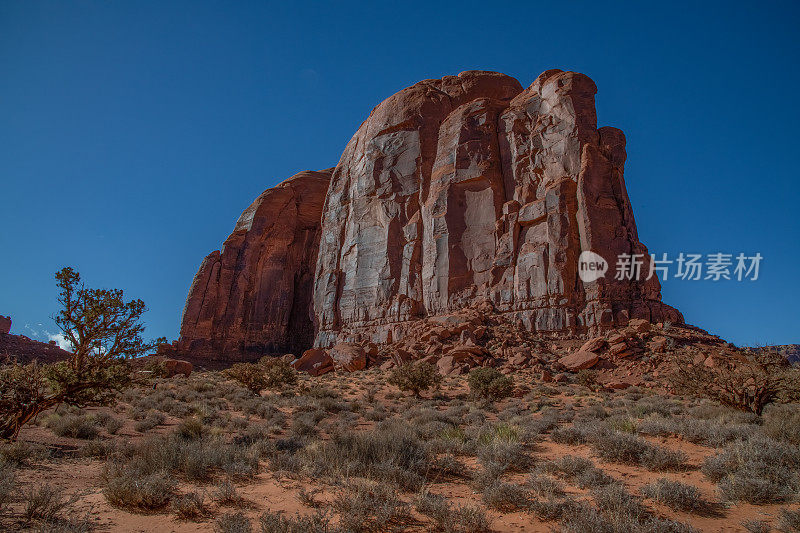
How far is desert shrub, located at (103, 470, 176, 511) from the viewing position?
14.5 ft

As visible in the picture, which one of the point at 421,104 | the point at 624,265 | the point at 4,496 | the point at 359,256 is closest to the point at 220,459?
the point at 4,496

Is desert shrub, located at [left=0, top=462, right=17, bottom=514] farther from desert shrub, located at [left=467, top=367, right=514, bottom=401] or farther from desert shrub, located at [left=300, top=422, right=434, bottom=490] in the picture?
desert shrub, located at [left=467, top=367, right=514, bottom=401]

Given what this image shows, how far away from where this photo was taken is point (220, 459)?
5934mm

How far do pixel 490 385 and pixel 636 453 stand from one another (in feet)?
32.4

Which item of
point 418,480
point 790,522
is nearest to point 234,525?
point 418,480

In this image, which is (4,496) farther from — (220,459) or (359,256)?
(359,256)

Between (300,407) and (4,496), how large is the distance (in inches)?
374

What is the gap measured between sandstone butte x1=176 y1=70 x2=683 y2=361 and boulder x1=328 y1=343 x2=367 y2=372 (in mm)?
3917

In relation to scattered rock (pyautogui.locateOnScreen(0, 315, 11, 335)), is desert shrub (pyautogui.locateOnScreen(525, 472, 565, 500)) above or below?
below

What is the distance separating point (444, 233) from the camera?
102 feet

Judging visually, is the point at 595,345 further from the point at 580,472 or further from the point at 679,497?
the point at 679,497

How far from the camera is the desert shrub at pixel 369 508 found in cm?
383

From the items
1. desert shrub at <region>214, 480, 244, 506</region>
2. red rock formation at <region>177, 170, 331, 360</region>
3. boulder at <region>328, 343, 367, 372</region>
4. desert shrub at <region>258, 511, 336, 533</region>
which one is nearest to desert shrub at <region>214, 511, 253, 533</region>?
desert shrub at <region>258, 511, 336, 533</region>

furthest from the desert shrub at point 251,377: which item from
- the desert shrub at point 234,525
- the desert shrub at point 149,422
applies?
the desert shrub at point 234,525
